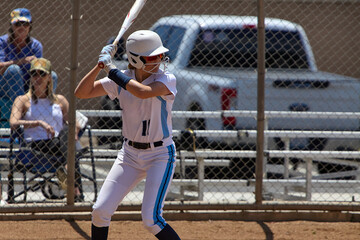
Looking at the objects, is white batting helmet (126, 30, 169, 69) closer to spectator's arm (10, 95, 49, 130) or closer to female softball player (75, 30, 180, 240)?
female softball player (75, 30, 180, 240)

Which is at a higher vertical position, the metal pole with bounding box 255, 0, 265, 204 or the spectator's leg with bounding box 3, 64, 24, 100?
the spectator's leg with bounding box 3, 64, 24, 100

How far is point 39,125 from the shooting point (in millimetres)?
6422

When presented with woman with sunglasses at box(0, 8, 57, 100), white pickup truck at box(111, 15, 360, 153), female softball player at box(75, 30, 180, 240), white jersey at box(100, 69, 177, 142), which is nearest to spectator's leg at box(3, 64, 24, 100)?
woman with sunglasses at box(0, 8, 57, 100)

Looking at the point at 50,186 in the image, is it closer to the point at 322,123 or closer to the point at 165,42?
the point at 165,42

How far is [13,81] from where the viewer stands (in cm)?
671

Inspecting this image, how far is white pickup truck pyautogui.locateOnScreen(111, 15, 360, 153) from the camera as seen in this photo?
292 inches

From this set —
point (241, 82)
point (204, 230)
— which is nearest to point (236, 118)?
point (241, 82)

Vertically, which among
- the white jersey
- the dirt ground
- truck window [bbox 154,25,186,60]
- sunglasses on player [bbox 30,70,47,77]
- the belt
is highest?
sunglasses on player [bbox 30,70,47,77]

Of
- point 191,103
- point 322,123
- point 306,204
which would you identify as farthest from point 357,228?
point 191,103

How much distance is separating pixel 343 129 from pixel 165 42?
2564 mm

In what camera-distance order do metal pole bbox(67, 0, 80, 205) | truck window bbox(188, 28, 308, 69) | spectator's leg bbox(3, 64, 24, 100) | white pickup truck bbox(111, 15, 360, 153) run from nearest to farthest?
metal pole bbox(67, 0, 80, 205) → spectator's leg bbox(3, 64, 24, 100) → white pickup truck bbox(111, 15, 360, 153) → truck window bbox(188, 28, 308, 69)

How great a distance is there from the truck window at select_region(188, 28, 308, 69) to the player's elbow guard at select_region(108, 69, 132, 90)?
3.55 metres

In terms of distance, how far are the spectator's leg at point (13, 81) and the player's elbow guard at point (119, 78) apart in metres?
2.64

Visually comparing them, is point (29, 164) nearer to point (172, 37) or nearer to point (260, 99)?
point (260, 99)
